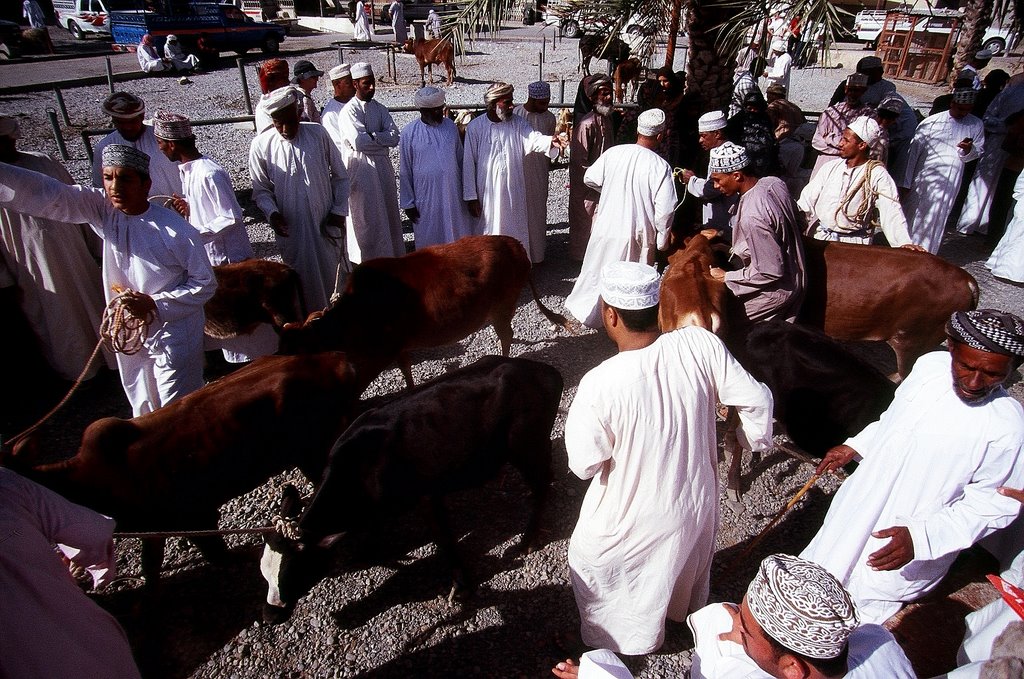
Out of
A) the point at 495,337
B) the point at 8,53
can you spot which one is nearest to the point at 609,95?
the point at 495,337

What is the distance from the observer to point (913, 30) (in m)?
18.3

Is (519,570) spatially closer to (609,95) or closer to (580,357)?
(580,357)

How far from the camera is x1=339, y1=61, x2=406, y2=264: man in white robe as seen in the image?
259 inches

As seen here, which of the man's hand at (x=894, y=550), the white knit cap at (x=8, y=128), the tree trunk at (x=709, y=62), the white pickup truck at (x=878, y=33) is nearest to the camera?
the man's hand at (x=894, y=550)

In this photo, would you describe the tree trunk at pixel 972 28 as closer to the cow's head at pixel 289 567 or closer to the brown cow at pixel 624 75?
the brown cow at pixel 624 75

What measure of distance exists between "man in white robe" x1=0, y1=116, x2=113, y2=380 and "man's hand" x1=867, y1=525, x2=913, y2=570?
5654 millimetres

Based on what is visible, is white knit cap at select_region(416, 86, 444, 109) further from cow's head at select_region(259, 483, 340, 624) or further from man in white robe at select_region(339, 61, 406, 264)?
cow's head at select_region(259, 483, 340, 624)

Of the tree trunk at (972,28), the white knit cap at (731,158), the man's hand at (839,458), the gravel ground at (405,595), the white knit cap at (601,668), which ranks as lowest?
the gravel ground at (405,595)

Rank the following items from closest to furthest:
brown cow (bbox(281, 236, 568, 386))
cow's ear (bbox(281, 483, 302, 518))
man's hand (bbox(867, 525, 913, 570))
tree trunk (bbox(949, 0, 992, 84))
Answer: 1. man's hand (bbox(867, 525, 913, 570))
2. cow's ear (bbox(281, 483, 302, 518))
3. brown cow (bbox(281, 236, 568, 386))
4. tree trunk (bbox(949, 0, 992, 84))

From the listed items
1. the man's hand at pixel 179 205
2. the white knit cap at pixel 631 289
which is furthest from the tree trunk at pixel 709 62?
the man's hand at pixel 179 205

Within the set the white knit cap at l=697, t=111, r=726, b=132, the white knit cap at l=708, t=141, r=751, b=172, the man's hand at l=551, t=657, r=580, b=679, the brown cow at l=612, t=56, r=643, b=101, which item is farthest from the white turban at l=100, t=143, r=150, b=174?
the brown cow at l=612, t=56, r=643, b=101

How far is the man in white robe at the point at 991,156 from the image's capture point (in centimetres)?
766

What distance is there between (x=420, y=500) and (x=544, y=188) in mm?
4974

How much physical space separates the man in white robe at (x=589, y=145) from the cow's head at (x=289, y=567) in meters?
4.82
